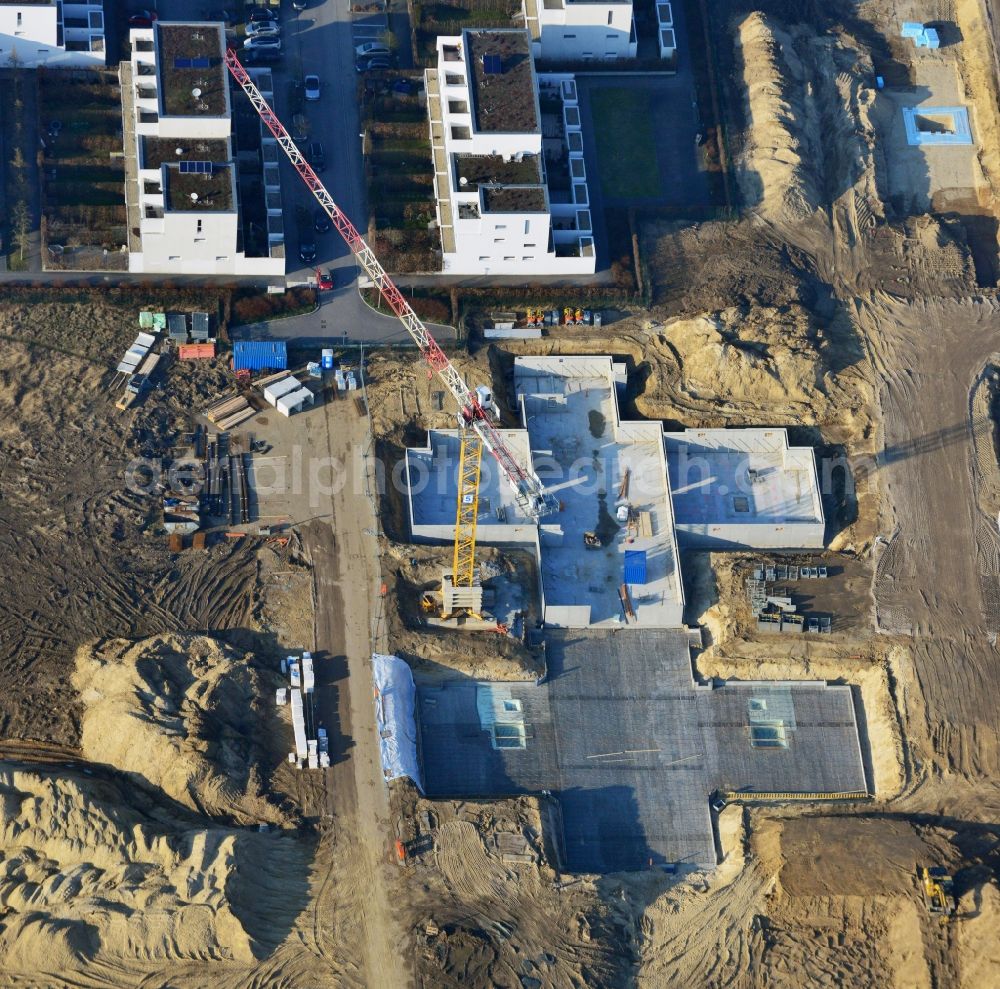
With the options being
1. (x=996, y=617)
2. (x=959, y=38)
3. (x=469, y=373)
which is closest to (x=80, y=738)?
(x=469, y=373)

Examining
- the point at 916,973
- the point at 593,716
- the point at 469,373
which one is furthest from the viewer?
the point at 469,373

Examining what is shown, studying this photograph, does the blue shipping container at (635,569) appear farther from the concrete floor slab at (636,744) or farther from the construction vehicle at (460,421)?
the construction vehicle at (460,421)

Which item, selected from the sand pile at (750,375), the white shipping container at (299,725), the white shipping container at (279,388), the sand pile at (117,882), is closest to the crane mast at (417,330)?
the white shipping container at (279,388)

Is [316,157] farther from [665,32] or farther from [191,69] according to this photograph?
[665,32]

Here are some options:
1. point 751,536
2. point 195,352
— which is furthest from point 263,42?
point 751,536

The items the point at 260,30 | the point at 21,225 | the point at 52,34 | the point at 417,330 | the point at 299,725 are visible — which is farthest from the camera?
the point at 260,30

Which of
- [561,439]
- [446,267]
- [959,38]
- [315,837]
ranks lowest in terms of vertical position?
[315,837]

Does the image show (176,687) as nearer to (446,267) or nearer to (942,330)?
(446,267)
